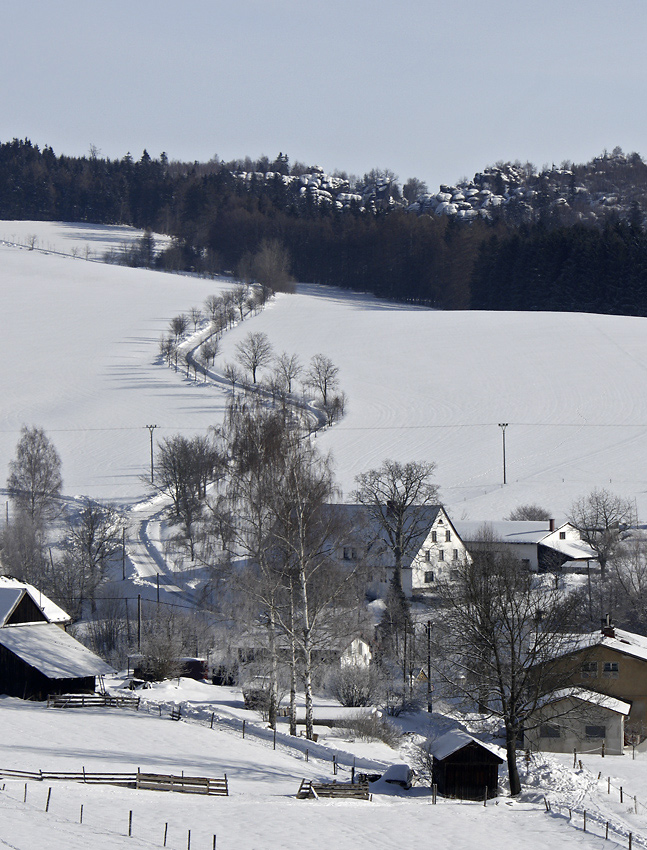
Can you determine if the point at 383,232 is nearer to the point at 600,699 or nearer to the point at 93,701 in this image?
the point at 600,699

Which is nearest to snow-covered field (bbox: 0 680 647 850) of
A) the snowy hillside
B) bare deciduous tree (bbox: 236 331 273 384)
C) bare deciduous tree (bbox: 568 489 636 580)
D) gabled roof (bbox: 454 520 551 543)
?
bare deciduous tree (bbox: 568 489 636 580)

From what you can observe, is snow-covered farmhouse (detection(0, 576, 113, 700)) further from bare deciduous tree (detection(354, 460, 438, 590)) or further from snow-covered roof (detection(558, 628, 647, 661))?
bare deciduous tree (detection(354, 460, 438, 590))

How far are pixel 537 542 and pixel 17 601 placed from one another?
28636 millimetres

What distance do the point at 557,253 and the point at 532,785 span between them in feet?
326

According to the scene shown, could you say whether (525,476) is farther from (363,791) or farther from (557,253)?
(557,253)

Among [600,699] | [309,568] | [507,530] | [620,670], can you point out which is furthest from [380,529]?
[600,699]

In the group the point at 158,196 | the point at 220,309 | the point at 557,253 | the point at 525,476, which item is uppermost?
the point at 158,196

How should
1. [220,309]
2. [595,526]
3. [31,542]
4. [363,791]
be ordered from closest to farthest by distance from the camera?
[363,791]
[31,542]
[595,526]
[220,309]

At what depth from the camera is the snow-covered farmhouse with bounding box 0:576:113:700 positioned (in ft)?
101

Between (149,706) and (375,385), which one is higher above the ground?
(375,385)

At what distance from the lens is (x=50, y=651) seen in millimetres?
32531

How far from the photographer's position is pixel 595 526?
2094 inches

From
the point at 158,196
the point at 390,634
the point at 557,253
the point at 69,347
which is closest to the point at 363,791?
the point at 390,634

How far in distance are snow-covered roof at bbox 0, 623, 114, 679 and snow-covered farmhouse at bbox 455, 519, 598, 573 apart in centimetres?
2438
